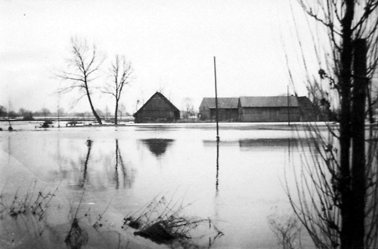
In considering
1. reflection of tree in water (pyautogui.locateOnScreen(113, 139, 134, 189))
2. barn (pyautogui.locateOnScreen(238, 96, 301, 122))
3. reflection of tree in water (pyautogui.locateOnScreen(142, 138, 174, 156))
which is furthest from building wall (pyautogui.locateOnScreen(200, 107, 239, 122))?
reflection of tree in water (pyautogui.locateOnScreen(113, 139, 134, 189))

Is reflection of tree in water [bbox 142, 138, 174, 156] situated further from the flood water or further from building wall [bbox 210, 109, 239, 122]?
building wall [bbox 210, 109, 239, 122]

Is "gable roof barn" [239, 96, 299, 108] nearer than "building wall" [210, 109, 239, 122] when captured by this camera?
Yes

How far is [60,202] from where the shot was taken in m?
7.06

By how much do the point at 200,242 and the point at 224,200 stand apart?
238 cm

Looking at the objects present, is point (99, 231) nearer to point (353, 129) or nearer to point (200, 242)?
point (200, 242)

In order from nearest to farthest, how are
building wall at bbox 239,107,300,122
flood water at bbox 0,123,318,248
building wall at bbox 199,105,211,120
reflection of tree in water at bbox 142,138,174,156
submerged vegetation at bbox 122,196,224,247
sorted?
submerged vegetation at bbox 122,196,224,247 < flood water at bbox 0,123,318,248 < reflection of tree in water at bbox 142,138,174,156 < building wall at bbox 239,107,300,122 < building wall at bbox 199,105,211,120

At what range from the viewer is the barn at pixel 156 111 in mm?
60906

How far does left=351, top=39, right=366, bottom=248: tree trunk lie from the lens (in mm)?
2693

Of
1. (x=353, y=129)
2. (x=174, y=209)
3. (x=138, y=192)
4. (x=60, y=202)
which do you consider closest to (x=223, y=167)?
(x=138, y=192)

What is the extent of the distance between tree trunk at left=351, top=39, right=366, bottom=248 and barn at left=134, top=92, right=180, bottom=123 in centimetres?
5858

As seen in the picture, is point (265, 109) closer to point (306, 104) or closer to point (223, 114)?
point (223, 114)

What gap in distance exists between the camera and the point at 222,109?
234 feet

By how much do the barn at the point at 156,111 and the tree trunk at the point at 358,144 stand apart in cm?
5858

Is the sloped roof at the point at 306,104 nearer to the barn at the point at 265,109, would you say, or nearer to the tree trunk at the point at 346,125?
the tree trunk at the point at 346,125
